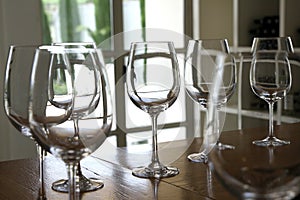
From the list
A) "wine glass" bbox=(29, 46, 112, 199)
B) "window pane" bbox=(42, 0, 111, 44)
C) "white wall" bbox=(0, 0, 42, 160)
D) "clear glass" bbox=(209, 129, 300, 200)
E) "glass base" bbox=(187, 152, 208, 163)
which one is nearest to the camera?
"clear glass" bbox=(209, 129, 300, 200)

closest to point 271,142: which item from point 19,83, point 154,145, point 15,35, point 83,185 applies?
point 154,145

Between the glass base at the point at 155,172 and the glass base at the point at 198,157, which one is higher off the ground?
the glass base at the point at 155,172

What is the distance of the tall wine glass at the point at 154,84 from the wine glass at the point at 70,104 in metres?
0.19

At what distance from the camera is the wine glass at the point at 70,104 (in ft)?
2.27

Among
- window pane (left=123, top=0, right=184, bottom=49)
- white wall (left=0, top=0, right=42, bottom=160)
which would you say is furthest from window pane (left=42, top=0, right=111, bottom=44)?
white wall (left=0, top=0, right=42, bottom=160)

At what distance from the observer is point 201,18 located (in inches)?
134

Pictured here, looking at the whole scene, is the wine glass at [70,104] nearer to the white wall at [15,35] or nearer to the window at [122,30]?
the white wall at [15,35]

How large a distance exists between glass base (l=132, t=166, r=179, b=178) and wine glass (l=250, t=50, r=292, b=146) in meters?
0.20

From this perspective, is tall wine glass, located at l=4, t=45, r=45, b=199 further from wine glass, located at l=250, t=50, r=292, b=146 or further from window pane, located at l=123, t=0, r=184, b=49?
window pane, located at l=123, t=0, r=184, b=49

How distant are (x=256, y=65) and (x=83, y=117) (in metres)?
0.50

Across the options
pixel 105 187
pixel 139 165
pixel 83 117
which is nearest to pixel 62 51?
pixel 83 117

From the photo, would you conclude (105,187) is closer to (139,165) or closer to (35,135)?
(139,165)

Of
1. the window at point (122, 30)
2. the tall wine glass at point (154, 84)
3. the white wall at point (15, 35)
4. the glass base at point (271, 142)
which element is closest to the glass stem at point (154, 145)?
the tall wine glass at point (154, 84)

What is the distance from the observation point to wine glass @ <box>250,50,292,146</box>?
3.68 ft
